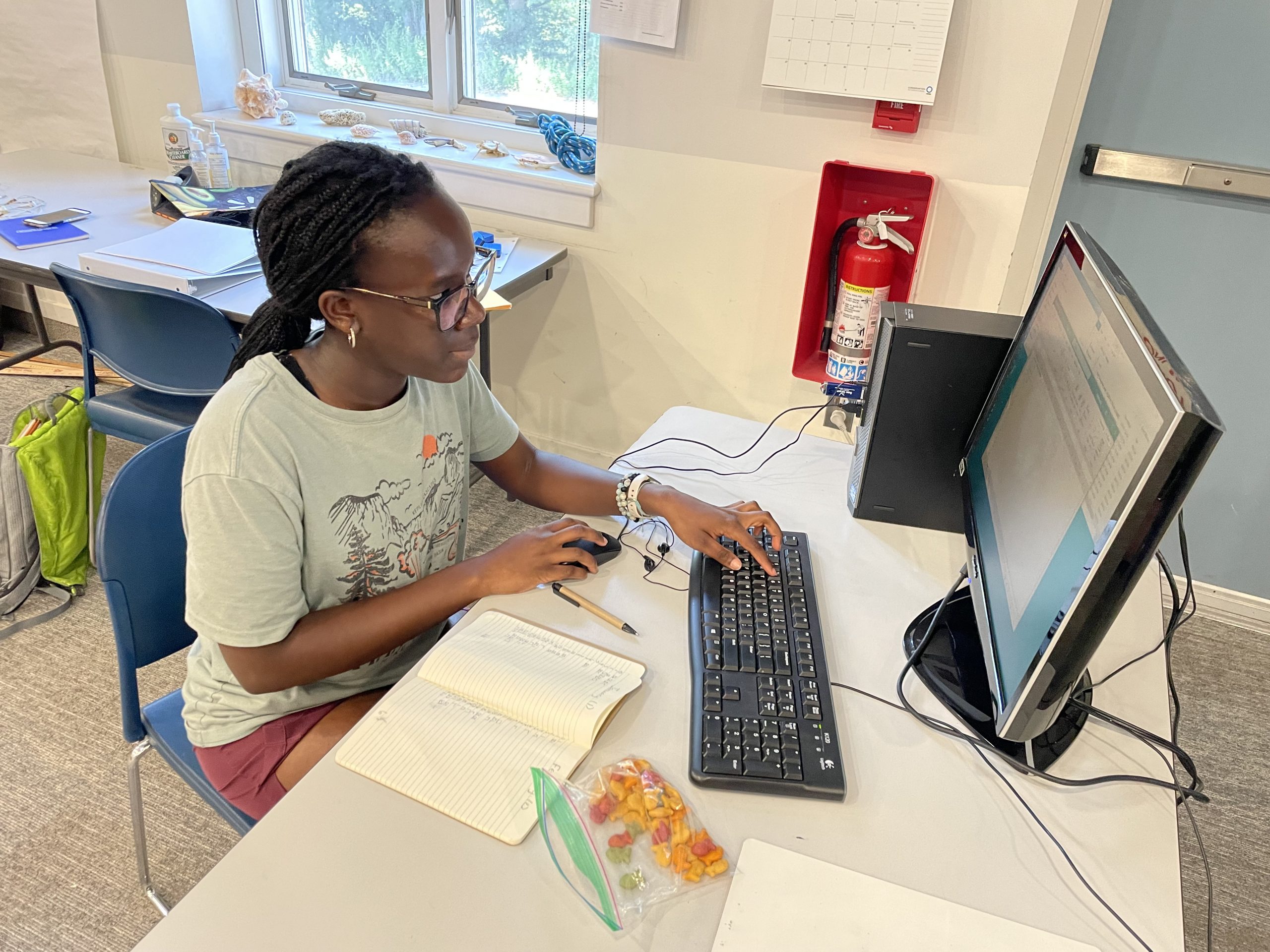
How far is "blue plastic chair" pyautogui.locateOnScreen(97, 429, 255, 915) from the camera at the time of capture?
40.2 inches

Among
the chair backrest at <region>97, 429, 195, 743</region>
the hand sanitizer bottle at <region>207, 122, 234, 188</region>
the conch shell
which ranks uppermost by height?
the conch shell

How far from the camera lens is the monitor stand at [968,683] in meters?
0.85

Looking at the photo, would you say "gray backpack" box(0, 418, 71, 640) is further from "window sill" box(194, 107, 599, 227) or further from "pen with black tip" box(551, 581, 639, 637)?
"pen with black tip" box(551, 581, 639, 637)

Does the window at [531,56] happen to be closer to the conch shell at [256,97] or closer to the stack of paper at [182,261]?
the conch shell at [256,97]

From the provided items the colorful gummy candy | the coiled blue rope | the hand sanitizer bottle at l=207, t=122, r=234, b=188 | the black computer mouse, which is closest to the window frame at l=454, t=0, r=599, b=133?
the coiled blue rope

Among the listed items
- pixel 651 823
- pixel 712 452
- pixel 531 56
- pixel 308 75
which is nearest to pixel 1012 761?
pixel 651 823

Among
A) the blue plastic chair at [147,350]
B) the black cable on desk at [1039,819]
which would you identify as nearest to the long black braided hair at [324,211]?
the black cable on desk at [1039,819]

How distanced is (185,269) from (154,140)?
43.7 inches

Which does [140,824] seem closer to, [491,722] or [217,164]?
[491,722]

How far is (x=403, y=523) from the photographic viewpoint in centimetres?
106

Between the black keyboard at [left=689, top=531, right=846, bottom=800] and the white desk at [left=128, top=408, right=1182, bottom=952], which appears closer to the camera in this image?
the white desk at [left=128, top=408, right=1182, bottom=952]

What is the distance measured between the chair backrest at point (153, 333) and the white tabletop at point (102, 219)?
0.11 metres

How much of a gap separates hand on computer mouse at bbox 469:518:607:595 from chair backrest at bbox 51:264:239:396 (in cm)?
92

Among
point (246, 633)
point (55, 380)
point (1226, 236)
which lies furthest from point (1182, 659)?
point (55, 380)
